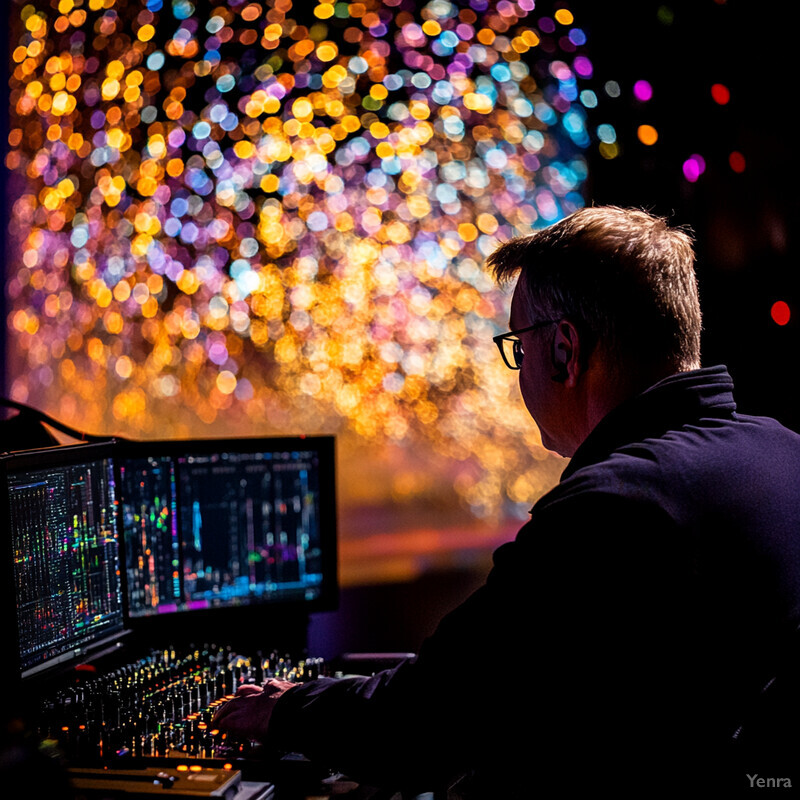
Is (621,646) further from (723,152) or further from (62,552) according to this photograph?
(723,152)

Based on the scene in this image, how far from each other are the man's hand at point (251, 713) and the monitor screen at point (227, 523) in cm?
47

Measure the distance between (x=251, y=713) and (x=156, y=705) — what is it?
22 centimetres

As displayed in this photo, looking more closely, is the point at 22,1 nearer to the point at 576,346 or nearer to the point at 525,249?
the point at 525,249


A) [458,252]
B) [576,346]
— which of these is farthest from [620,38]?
[576,346]

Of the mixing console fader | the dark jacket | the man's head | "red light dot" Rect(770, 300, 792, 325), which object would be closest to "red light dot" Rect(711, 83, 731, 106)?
"red light dot" Rect(770, 300, 792, 325)

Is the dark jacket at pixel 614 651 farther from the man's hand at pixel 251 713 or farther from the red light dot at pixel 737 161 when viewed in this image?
the red light dot at pixel 737 161

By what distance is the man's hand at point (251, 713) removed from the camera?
990mm

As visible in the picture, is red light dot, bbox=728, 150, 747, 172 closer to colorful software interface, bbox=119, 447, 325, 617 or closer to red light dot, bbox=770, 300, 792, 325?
red light dot, bbox=770, 300, 792, 325

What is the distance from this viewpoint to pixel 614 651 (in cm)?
80

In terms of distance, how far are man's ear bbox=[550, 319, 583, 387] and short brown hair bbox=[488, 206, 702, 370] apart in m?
0.01

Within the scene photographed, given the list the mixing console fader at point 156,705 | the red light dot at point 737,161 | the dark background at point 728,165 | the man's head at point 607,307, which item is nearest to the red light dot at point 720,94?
the dark background at point 728,165

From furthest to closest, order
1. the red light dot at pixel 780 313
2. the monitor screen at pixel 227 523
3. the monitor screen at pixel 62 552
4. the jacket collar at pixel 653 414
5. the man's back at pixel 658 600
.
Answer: the red light dot at pixel 780 313 → the monitor screen at pixel 227 523 → the monitor screen at pixel 62 552 → the jacket collar at pixel 653 414 → the man's back at pixel 658 600

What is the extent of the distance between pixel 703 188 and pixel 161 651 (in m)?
1.44

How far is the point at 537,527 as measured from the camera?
2.75 ft
